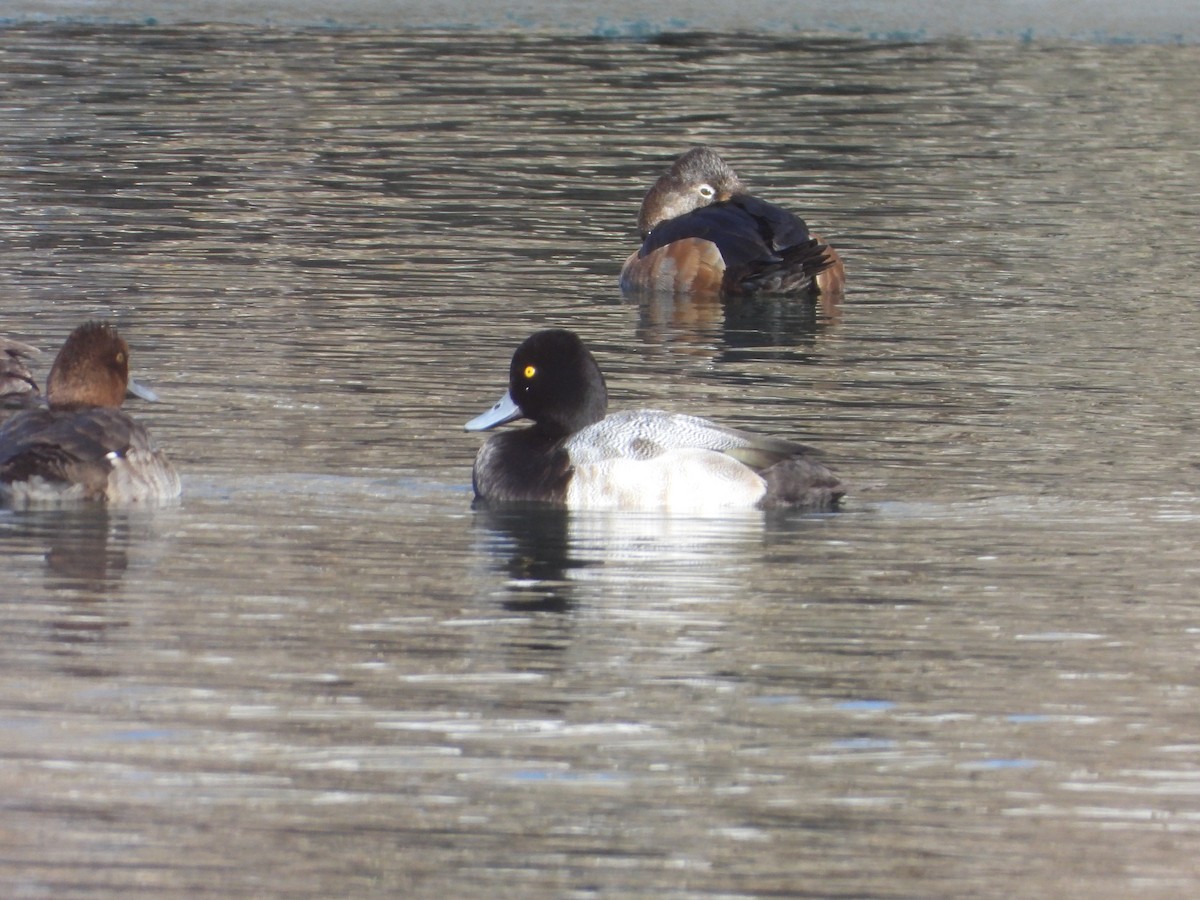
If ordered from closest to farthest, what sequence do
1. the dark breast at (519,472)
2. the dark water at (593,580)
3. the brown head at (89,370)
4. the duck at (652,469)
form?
the dark water at (593,580) < the duck at (652,469) < the dark breast at (519,472) < the brown head at (89,370)

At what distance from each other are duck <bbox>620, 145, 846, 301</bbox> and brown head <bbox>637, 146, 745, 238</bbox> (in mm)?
1110

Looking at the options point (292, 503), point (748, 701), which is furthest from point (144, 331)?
point (748, 701)

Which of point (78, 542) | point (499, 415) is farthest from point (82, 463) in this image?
point (499, 415)

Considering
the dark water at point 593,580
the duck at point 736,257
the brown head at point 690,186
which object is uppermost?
the brown head at point 690,186

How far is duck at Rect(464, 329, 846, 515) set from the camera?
10.3 metres

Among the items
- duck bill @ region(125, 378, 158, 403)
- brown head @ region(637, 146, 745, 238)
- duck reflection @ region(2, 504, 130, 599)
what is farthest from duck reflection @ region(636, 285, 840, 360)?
duck reflection @ region(2, 504, 130, 599)

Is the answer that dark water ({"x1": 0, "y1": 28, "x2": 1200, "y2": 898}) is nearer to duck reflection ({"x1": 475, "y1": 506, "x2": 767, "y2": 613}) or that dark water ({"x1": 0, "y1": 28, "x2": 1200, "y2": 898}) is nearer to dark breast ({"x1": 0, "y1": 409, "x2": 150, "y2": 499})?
duck reflection ({"x1": 475, "y1": 506, "x2": 767, "y2": 613})

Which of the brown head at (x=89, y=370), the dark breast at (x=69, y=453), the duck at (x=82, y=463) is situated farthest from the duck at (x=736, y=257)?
the dark breast at (x=69, y=453)

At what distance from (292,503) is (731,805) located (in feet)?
13.4

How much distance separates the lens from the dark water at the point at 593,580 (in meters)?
6.14

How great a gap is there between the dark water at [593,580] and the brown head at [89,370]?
1.79ft

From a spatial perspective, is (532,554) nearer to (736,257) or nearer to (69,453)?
(69,453)

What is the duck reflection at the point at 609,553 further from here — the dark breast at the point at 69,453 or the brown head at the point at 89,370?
the brown head at the point at 89,370

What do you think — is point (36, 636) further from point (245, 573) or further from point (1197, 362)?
point (1197, 362)
